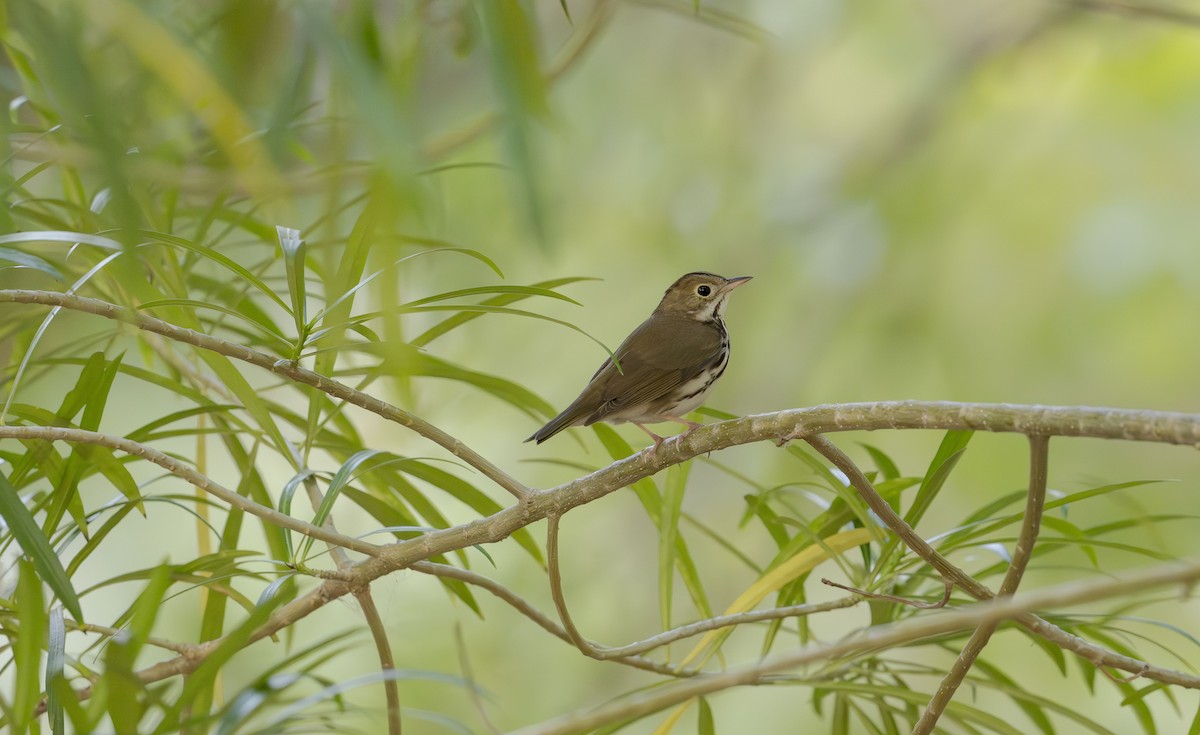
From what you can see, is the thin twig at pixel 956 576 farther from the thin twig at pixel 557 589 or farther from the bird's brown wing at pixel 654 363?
the bird's brown wing at pixel 654 363

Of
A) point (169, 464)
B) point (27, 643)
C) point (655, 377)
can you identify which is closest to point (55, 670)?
point (27, 643)

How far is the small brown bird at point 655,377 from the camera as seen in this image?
2.73 m

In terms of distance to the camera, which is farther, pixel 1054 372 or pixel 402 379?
pixel 1054 372

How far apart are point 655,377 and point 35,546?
5.27 feet

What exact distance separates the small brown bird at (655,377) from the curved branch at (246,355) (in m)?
0.79

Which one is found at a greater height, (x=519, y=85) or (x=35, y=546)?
(x=519, y=85)

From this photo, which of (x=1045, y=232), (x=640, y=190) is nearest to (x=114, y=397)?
(x=640, y=190)

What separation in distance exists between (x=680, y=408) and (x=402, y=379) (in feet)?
6.65

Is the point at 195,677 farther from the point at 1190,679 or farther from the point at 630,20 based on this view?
the point at 630,20

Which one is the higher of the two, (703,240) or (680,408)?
(703,240)

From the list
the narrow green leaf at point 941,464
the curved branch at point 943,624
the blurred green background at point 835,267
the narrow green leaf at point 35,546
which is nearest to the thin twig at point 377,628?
the narrow green leaf at point 35,546

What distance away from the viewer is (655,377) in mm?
2838

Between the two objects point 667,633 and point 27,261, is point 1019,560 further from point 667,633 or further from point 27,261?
point 27,261

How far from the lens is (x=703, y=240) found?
627 centimetres
